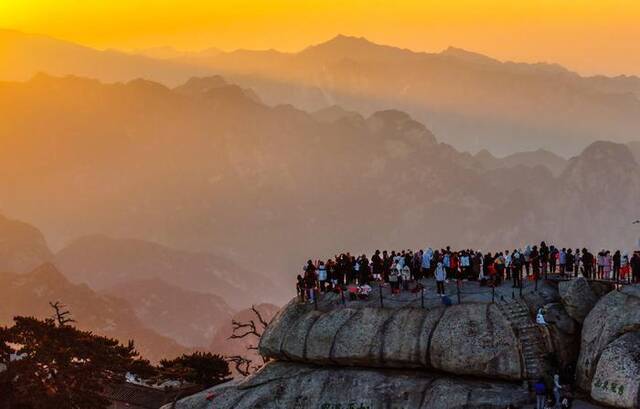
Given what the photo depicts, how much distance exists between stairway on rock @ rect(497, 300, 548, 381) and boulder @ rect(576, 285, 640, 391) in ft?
→ 6.61

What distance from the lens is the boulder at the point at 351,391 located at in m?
38.0

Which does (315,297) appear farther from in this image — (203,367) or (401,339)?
(203,367)

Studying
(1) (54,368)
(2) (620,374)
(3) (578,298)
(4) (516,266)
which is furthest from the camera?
(1) (54,368)

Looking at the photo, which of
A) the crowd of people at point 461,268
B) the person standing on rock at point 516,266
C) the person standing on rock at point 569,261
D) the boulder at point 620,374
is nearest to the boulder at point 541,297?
the crowd of people at point 461,268

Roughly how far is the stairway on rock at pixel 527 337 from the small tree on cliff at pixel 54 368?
2763cm

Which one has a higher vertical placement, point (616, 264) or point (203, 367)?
point (616, 264)

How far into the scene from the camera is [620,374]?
1366 inches

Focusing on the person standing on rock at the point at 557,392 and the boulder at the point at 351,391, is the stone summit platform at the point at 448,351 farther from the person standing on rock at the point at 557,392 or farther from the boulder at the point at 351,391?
the person standing on rock at the point at 557,392

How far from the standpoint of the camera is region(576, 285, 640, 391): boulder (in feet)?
121

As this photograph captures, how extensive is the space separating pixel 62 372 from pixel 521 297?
3026cm

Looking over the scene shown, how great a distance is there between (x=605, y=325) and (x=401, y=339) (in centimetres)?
1095

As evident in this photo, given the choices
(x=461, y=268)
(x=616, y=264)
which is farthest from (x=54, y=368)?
(x=616, y=264)

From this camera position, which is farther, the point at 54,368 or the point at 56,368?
the point at 56,368

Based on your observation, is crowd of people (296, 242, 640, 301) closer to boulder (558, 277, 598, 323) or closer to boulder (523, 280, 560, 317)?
boulder (523, 280, 560, 317)
